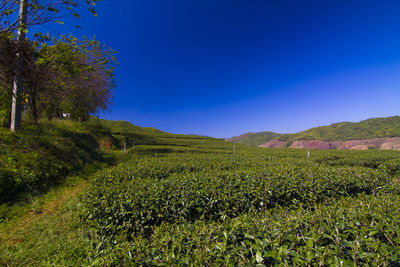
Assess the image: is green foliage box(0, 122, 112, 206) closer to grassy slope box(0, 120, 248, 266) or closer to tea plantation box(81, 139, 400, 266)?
grassy slope box(0, 120, 248, 266)

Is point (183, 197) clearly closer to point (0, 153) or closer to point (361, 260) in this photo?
point (361, 260)

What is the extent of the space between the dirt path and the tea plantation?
148 centimetres

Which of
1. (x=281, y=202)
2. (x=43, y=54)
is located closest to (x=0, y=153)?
(x=43, y=54)

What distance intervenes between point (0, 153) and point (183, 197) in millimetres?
8011

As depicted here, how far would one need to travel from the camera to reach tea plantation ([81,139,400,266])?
1.58m

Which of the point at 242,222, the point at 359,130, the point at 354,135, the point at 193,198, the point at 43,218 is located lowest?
the point at 43,218

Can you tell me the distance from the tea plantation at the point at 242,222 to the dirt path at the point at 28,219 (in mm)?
1483

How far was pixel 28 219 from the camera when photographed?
4.29m

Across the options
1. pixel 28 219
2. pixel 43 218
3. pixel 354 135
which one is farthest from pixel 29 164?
pixel 354 135

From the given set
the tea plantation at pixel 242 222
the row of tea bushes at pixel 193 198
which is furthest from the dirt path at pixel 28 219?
the row of tea bushes at pixel 193 198

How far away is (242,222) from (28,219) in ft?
19.8

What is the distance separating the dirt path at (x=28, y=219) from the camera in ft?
11.4

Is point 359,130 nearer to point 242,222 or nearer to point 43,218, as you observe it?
point 242,222

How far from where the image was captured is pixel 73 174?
7660 millimetres
